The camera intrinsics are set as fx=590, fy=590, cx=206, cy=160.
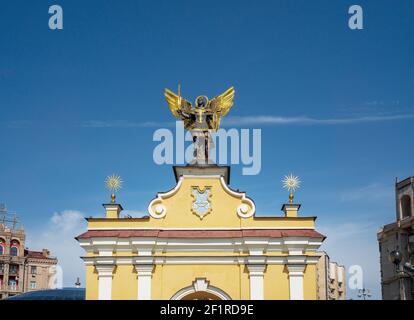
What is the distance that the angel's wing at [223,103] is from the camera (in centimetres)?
2855

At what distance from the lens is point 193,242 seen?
2545cm

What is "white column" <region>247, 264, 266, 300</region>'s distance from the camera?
2500cm

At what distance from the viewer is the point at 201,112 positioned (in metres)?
28.5

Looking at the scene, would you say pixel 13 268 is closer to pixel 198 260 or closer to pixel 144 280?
pixel 144 280

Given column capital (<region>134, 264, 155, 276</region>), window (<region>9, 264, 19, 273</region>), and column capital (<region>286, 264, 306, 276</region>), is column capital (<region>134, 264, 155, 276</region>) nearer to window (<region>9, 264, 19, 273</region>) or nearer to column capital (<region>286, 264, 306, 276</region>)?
column capital (<region>286, 264, 306, 276</region>)

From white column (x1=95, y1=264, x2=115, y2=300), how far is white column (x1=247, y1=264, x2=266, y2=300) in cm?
594

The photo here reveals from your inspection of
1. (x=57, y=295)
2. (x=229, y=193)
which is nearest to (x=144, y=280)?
(x=229, y=193)

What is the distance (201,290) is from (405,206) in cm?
3729

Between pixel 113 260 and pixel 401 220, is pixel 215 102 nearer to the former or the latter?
pixel 113 260

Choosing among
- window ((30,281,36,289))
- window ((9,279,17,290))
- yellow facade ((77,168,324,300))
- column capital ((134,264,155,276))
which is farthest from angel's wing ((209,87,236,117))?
window ((30,281,36,289))

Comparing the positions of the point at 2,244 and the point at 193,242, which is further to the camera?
the point at 2,244
